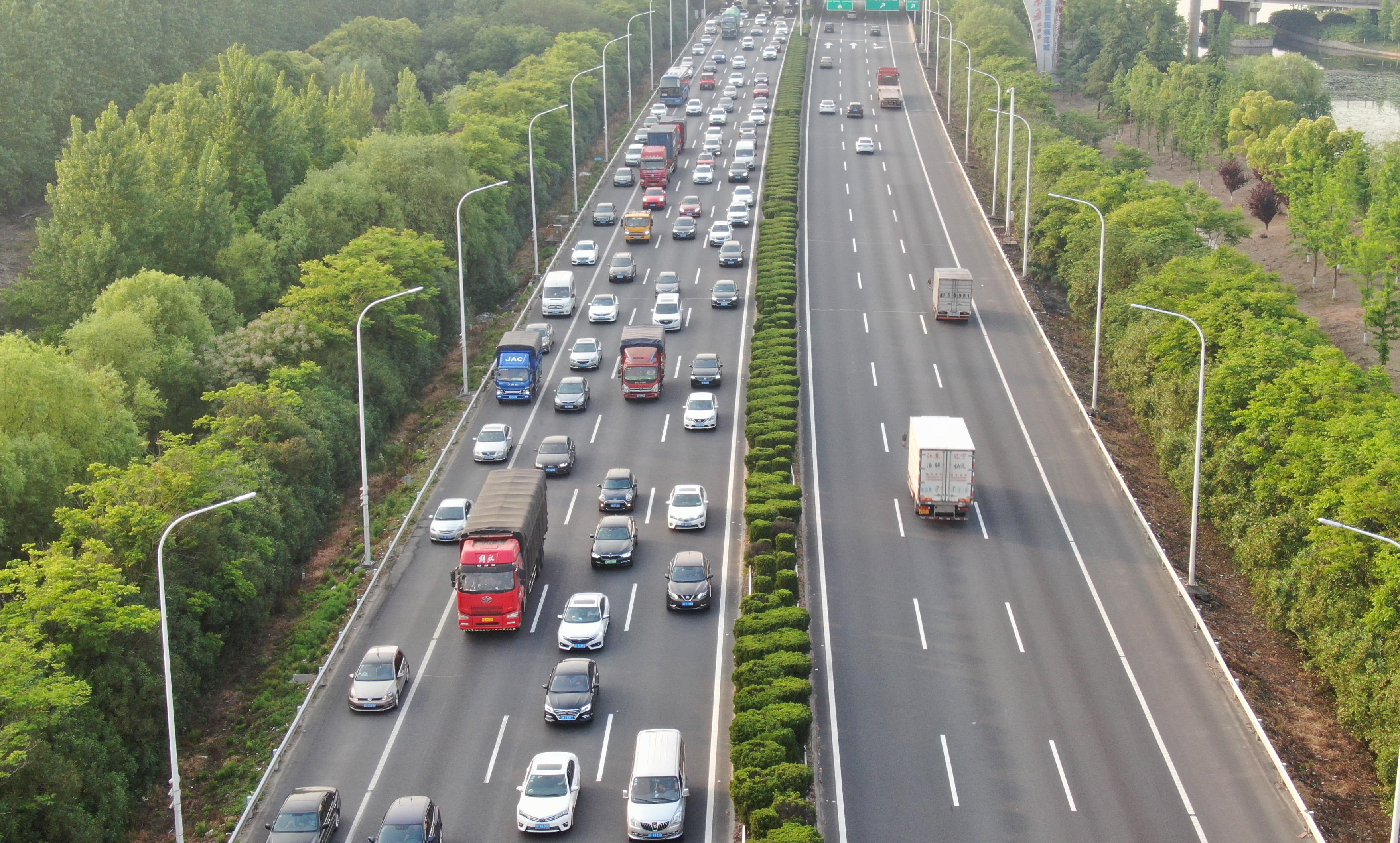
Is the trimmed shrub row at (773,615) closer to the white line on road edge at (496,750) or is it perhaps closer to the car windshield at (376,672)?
the white line on road edge at (496,750)

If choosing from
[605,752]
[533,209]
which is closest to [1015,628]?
[605,752]

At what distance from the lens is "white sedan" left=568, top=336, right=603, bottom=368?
216 ft

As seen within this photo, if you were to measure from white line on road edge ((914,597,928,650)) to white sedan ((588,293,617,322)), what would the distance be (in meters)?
32.4

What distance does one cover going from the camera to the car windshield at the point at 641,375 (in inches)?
2436

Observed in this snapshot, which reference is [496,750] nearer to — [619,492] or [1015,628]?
[619,492]

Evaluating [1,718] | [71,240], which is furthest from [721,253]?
[1,718]

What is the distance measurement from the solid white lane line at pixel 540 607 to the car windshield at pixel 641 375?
17.2m

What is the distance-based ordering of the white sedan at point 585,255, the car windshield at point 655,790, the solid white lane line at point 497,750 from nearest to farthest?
the car windshield at point 655,790
the solid white lane line at point 497,750
the white sedan at point 585,255

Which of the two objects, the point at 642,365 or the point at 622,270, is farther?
the point at 622,270

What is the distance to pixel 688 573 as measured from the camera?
44.6 m

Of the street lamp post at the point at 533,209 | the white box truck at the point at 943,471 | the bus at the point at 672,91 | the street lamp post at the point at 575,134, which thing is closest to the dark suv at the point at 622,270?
the street lamp post at the point at 533,209

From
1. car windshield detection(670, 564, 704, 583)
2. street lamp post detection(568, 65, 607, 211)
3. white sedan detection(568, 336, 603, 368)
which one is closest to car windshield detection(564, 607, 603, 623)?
car windshield detection(670, 564, 704, 583)

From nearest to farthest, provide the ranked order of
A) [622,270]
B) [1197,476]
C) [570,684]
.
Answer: [570,684]
[1197,476]
[622,270]

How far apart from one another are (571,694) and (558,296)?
38.7 meters
